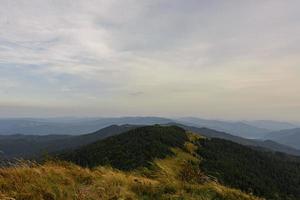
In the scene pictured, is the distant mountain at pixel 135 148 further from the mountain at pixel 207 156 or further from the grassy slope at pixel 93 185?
the grassy slope at pixel 93 185

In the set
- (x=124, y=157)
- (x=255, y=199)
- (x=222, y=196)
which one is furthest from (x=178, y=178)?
(x=124, y=157)

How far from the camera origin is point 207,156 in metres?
113

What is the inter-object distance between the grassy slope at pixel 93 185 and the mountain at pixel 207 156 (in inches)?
2719

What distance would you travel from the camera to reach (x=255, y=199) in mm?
11945

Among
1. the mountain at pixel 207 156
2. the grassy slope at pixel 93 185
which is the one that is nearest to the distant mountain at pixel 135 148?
the mountain at pixel 207 156

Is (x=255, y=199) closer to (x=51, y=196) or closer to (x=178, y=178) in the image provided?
(x=178, y=178)

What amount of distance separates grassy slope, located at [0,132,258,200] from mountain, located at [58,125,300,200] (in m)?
69.1

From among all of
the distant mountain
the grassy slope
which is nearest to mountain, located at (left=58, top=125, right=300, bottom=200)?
the distant mountain

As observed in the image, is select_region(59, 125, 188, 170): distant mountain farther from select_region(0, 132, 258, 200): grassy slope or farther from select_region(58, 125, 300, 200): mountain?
select_region(0, 132, 258, 200): grassy slope

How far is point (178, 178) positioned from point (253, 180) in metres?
92.9

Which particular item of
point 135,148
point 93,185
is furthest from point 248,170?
point 93,185

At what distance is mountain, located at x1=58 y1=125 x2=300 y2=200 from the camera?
92.2 metres

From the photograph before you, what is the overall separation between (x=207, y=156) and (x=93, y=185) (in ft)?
347

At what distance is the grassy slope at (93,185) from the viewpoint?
29.6ft
